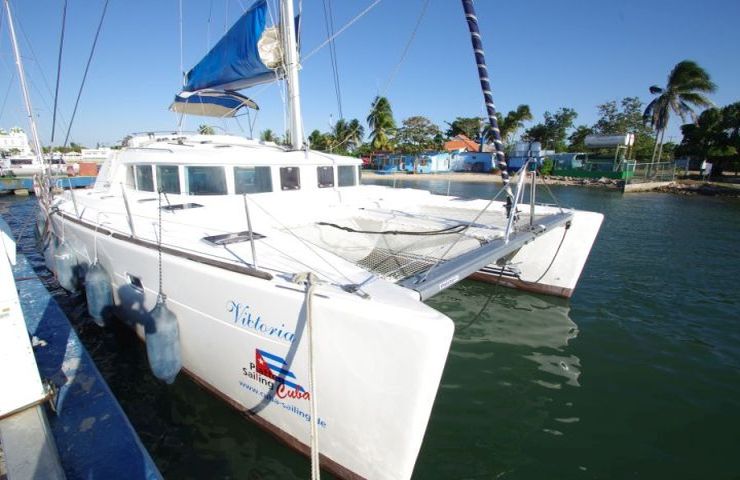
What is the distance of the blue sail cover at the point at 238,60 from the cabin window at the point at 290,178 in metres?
2.04

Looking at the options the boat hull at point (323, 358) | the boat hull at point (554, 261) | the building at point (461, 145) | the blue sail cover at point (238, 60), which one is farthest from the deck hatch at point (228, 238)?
the building at point (461, 145)

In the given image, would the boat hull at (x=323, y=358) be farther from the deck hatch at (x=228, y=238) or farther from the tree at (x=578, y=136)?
the tree at (x=578, y=136)

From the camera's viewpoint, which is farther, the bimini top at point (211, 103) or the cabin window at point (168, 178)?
the bimini top at point (211, 103)

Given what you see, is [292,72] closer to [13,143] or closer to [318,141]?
[318,141]

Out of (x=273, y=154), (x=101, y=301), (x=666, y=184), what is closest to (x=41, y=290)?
(x=101, y=301)

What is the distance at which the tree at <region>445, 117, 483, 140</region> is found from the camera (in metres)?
55.2

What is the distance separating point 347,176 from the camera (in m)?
7.14

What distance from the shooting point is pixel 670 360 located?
195 inches

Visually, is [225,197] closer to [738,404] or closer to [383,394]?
[383,394]

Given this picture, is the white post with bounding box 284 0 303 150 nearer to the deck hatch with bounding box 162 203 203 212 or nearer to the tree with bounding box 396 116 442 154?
the deck hatch with bounding box 162 203 203 212

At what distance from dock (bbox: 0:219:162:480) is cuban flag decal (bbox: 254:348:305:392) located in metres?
0.94

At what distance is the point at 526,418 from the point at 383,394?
2217 millimetres

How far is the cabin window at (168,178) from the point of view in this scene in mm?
5496

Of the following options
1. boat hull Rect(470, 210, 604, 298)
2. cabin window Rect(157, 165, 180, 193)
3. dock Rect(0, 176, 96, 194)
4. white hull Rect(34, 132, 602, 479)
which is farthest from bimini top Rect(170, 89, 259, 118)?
dock Rect(0, 176, 96, 194)
